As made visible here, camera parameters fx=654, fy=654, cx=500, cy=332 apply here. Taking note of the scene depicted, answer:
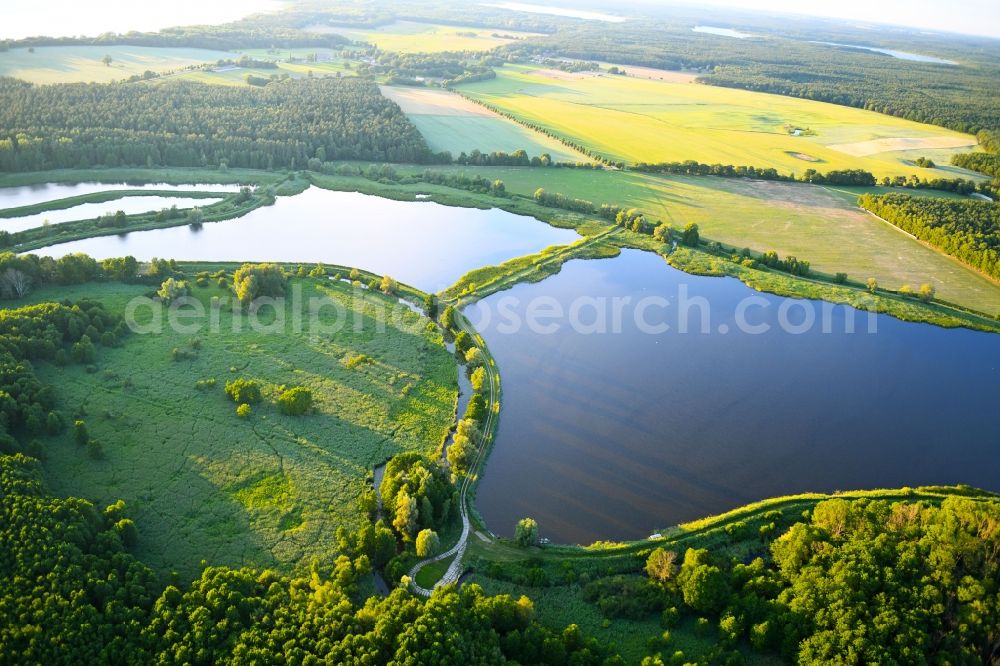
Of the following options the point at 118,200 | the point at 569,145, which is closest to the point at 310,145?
the point at 118,200

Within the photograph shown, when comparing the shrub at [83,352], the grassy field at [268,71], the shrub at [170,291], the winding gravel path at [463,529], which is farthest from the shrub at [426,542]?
the grassy field at [268,71]

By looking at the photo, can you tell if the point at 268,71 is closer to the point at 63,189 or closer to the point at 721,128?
the point at 63,189

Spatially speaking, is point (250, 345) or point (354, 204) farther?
point (354, 204)

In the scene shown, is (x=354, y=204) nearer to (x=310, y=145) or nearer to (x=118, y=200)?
(x=310, y=145)

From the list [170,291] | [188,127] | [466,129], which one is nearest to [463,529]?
[170,291]

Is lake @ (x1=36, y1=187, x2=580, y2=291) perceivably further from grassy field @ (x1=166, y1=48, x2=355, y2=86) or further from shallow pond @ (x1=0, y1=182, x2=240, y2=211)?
grassy field @ (x1=166, y1=48, x2=355, y2=86)

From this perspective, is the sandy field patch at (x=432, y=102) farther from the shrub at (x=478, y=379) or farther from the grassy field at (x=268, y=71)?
the shrub at (x=478, y=379)
